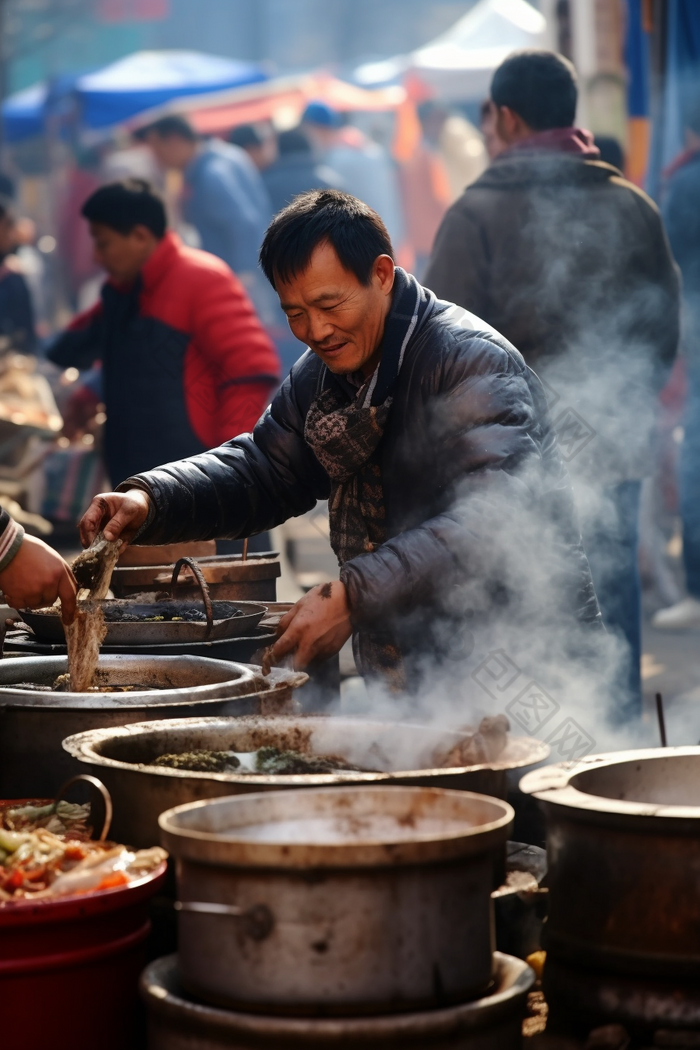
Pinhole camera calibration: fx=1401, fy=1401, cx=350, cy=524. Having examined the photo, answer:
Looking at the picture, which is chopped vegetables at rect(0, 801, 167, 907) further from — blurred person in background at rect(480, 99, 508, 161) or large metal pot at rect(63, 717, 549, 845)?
blurred person in background at rect(480, 99, 508, 161)

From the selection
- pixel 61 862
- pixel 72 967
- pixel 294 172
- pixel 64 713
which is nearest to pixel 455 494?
pixel 64 713

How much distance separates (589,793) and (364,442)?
1248 millimetres

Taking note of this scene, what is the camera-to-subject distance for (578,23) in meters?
8.73

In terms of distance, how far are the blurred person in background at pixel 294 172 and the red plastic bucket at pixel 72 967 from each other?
11388 mm

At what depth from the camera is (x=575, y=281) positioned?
17.8 feet

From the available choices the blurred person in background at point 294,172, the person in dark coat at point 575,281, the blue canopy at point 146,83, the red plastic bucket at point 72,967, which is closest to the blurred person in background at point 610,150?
the person in dark coat at point 575,281

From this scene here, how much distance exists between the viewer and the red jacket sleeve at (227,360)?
6.48m

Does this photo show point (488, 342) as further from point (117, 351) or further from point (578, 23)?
point (578, 23)

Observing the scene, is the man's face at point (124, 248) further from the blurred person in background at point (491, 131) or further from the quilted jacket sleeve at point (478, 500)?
the quilted jacket sleeve at point (478, 500)

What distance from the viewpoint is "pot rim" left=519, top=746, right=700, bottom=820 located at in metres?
2.14

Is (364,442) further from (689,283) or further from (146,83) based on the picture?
(146,83)

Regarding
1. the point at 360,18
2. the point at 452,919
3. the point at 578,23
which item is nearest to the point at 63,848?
the point at 452,919

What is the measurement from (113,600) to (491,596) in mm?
1222

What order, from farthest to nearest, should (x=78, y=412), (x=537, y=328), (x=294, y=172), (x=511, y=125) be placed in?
(x=294, y=172)
(x=78, y=412)
(x=511, y=125)
(x=537, y=328)
